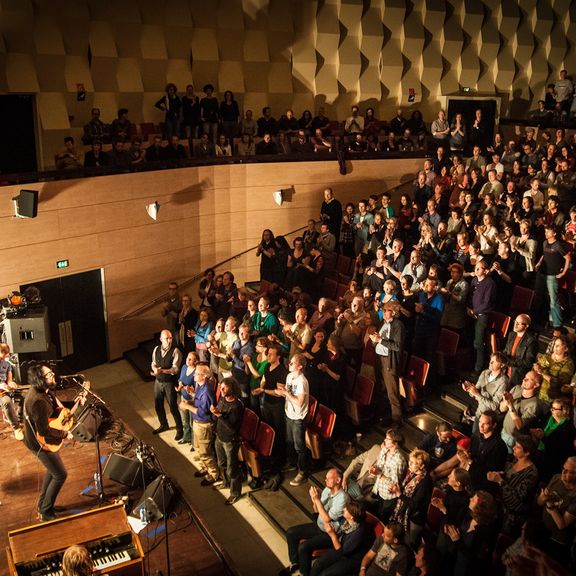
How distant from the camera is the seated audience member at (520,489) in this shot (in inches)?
199

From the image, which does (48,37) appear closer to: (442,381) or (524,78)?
(442,381)

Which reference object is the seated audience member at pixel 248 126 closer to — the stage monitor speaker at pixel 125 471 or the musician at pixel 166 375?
the musician at pixel 166 375

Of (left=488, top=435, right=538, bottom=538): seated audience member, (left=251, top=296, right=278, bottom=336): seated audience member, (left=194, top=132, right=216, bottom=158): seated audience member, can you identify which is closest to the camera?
(left=488, top=435, right=538, bottom=538): seated audience member

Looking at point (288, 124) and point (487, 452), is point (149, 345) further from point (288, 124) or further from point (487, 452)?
point (487, 452)

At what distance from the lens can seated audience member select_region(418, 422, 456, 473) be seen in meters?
5.71

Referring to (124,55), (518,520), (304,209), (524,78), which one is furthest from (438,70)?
(518,520)

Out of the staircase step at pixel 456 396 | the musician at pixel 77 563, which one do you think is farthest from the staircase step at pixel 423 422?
the musician at pixel 77 563

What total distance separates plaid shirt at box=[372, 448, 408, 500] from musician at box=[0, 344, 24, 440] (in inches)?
119

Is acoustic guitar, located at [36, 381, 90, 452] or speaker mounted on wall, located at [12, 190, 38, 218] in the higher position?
speaker mounted on wall, located at [12, 190, 38, 218]

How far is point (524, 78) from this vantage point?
1538 cm

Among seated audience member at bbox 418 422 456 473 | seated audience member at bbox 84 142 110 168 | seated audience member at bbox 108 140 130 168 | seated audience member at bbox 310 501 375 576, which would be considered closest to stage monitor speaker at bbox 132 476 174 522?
seated audience member at bbox 310 501 375 576

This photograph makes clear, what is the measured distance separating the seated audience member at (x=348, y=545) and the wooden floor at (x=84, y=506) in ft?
2.56

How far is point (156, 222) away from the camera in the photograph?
10586 mm

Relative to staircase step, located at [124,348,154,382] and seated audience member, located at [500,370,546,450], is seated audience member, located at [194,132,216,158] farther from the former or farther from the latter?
seated audience member, located at [500,370,546,450]
